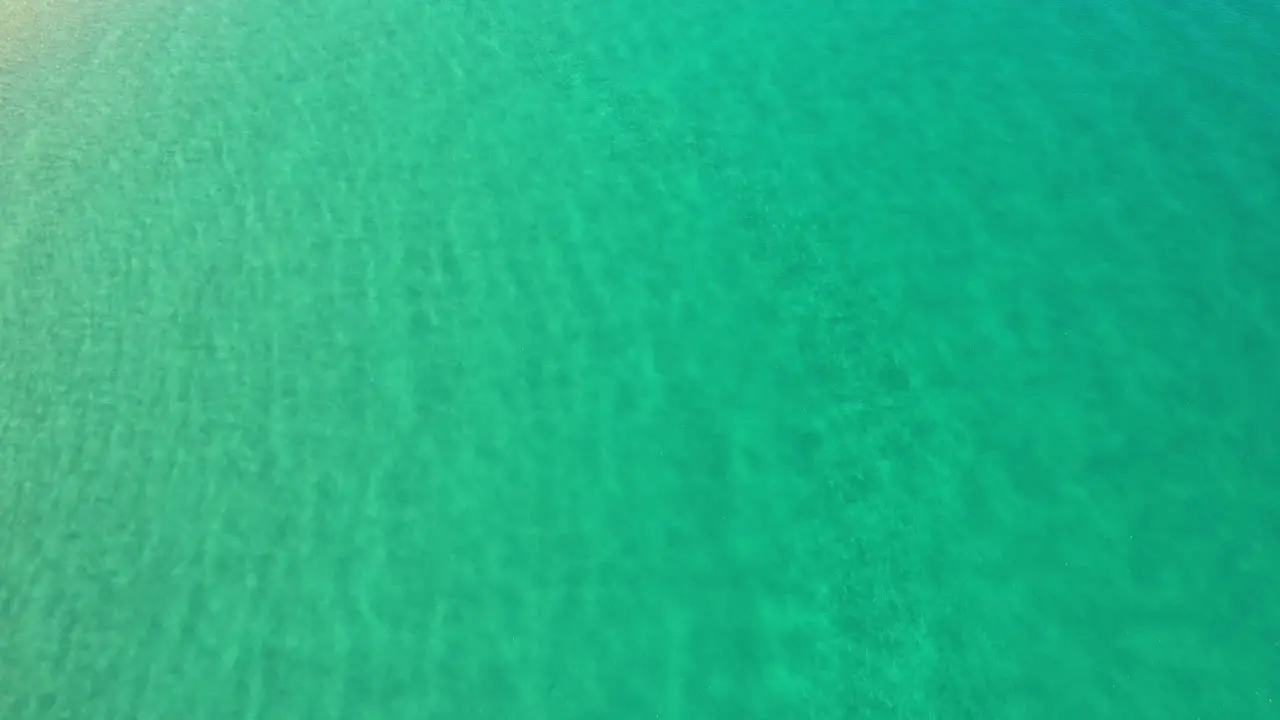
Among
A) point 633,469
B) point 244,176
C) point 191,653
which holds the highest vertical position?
point 244,176

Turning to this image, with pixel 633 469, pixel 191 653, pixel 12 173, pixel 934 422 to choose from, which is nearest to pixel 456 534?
pixel 633 469

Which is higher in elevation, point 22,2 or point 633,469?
point 22,2

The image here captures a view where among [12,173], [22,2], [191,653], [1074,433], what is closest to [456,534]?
[191,653]

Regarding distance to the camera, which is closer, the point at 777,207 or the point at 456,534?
the point at 456,534

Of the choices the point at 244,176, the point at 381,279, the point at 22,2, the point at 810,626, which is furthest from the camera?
the point at 22,2

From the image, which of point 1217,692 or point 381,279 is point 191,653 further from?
point 1217,692

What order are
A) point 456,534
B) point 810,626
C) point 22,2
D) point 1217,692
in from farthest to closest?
point 22,2 < point 456,534 < point 810,626 < point 1217,692

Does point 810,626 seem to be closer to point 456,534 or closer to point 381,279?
Result: point 456,534
